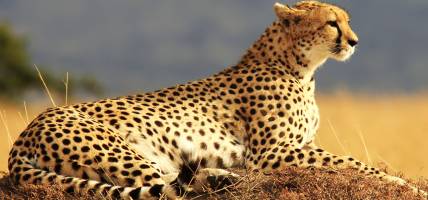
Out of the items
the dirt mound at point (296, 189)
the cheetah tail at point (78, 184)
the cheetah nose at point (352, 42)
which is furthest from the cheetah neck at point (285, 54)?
the cheetah tail at point (78, 184)

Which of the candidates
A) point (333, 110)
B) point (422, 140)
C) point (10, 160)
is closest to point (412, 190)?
point (10, 160)

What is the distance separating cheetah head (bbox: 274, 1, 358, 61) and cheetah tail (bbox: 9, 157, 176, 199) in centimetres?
191

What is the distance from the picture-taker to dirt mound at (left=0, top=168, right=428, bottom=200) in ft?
14.1

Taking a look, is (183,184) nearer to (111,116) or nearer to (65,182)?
(65,182)

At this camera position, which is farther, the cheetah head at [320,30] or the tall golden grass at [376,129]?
the tall golden grass at [376,129]

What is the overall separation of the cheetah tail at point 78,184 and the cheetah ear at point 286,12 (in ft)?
6.58

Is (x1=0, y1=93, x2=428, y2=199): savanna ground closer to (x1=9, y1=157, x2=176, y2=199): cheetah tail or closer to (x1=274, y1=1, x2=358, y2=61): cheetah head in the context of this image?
(x1=9, y1=157, x2=176, y2=199): cheetah tail

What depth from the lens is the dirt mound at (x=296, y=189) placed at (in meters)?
4.30

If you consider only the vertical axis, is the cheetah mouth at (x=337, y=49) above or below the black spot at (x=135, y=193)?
above

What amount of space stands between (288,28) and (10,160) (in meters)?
2.09

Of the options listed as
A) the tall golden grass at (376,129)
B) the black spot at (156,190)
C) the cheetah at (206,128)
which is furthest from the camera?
the tall golden grass at (376,129)

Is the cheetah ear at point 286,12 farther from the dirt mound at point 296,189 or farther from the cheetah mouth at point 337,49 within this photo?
the dirt mound at point 296,189

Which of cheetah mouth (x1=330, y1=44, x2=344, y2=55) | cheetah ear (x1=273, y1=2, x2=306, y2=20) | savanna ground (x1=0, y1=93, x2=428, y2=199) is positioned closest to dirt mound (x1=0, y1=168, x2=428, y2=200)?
savanna ground (x1=0, y1=93, x2=428, y2=199)

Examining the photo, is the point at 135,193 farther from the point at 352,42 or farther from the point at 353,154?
the point at 353,154
